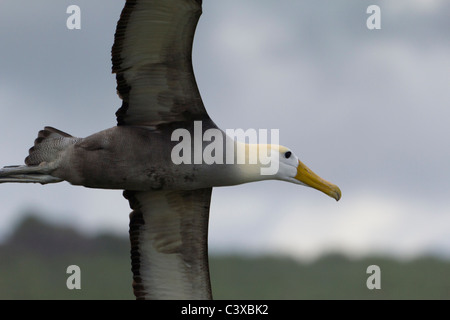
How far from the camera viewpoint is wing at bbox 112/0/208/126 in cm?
976

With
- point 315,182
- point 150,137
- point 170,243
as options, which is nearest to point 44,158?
point 150,137

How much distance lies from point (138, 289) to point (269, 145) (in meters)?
2.58

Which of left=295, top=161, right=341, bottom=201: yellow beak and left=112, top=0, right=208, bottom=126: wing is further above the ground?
left=112, top=0, right=208, bottom=126: wing

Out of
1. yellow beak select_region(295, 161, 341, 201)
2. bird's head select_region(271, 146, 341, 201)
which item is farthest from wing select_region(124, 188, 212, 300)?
yellow beak select_region(295, 161, 341, 201)

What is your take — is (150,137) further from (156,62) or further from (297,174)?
(297,174)

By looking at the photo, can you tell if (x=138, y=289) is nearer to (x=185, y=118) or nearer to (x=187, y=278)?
(x=187, y=278)

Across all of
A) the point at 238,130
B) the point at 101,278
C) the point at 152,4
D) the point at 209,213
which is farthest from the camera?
the point at 101,278

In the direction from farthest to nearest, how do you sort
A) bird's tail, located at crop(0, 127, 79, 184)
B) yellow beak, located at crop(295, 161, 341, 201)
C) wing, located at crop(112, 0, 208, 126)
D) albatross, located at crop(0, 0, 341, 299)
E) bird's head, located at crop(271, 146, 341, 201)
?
yellow beak, located at crop(295, 161, 341, 201), bird's head, located at crop(271, 146, 341, 201), bird's tail, located at crop(0, 127, 79, 184), albatross, located at crop(0, 0, 341, 299), wing, located at crop(112, 0, 208, 126)

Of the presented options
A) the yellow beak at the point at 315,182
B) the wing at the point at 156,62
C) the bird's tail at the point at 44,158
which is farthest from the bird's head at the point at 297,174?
the bird's tail at the point at 44,158

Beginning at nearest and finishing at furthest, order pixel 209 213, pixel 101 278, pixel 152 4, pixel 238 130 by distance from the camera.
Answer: pixel 152 4, pixel 238 130, pixel 209 213, pixel 101 278

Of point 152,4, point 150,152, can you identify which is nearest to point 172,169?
point 150,152

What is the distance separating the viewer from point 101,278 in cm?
4197

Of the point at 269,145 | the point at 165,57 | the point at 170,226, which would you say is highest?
the point at 165,57

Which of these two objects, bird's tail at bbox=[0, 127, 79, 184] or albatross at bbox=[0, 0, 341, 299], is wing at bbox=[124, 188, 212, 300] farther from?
bird's tail at bbox=[0, 127, 79, 184]
